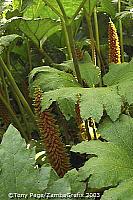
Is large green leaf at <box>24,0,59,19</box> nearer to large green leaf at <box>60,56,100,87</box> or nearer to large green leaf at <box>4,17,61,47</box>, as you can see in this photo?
large green leaf at <box>4,17,61,47</box>

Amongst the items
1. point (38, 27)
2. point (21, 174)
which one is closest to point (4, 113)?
point (38, 27)

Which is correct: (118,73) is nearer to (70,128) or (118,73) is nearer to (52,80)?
(52,80)

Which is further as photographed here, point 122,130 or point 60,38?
point 60,38

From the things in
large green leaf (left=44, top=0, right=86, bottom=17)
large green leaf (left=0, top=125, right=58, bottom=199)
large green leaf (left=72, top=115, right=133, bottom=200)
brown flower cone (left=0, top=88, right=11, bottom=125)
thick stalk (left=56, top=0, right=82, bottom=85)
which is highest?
large green leaf (left=44, top=0, right=86, bottom=17)

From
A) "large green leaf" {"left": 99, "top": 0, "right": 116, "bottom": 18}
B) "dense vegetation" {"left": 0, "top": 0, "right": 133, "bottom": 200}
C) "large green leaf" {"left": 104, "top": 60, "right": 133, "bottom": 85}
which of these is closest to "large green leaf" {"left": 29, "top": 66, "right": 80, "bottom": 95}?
"dense vegetation" {"left": 0, "top": 0, "right": 133, "bottom": 200}

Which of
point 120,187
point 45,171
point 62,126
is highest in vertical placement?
point 45,171

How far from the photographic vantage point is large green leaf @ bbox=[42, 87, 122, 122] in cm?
130

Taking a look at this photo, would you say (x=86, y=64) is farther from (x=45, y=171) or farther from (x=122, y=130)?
(x=45, y=171)

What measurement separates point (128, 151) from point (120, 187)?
17 centimetres

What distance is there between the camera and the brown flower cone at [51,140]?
1.42m

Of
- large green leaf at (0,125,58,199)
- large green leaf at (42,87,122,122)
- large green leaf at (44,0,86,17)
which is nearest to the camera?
large green leaf at (0,125,58,199)

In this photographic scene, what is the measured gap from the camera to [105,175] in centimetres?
118

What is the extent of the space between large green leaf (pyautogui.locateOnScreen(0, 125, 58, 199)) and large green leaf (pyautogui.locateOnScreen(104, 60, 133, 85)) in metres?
0.56

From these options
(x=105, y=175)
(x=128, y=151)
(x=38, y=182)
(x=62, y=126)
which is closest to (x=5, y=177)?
(x=38, y=182)
